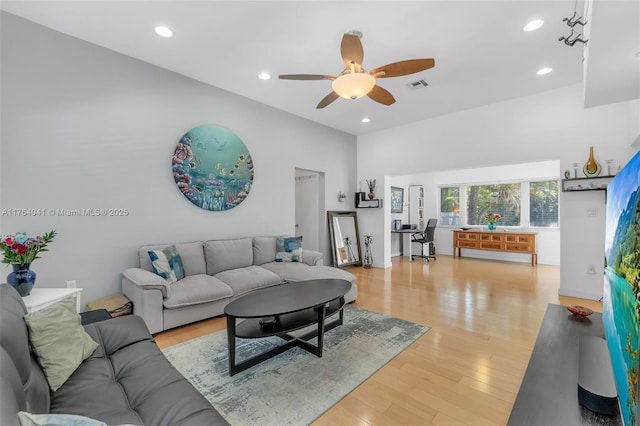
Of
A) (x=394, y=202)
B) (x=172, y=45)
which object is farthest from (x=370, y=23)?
(x=394, y=202)

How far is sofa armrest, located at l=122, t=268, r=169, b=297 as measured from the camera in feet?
8.89

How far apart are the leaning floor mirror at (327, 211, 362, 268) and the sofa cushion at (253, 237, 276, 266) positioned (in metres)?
1.79

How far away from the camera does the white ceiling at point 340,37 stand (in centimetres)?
236

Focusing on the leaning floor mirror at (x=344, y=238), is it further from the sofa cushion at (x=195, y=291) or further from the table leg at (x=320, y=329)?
the table leg at (x=320, y=329)

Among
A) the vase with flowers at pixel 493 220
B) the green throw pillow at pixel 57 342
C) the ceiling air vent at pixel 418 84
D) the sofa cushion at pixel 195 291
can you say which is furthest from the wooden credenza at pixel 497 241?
the green throw pillow at pixel 57 342

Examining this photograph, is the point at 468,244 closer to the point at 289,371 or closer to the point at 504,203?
the point at 504,203

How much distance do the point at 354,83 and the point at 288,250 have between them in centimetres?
275

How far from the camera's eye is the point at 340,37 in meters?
2.80

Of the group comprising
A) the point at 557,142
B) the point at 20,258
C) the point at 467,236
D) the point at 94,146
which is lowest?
the point at 467,236

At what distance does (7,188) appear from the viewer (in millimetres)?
2537

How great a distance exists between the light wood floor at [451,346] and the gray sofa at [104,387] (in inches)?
34.8

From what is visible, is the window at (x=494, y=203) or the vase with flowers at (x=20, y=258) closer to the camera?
the vase with flowers at (x=20, y=258)

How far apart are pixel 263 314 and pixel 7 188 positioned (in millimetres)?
2679

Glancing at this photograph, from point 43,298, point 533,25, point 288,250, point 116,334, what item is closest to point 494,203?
point 533,25
